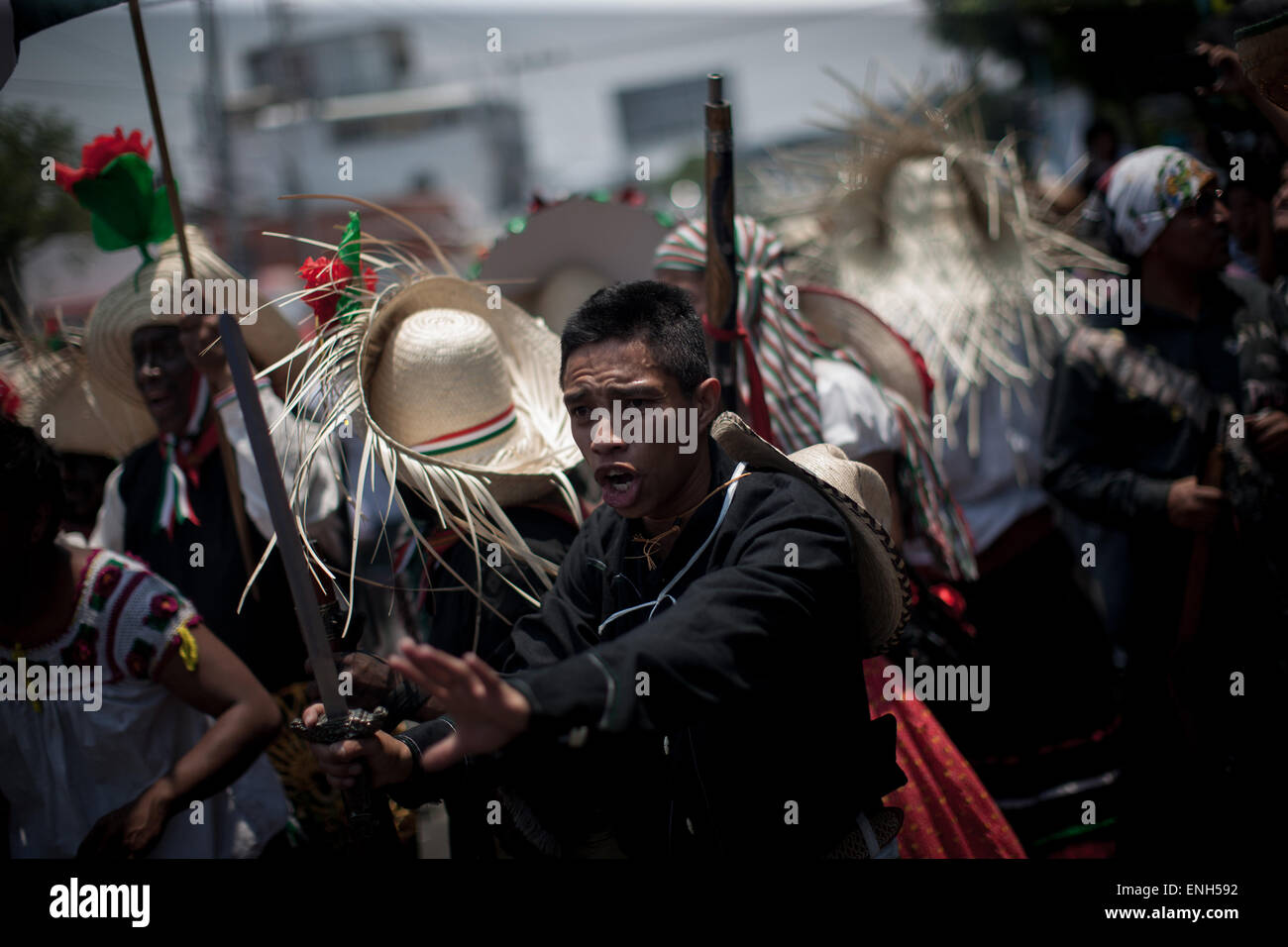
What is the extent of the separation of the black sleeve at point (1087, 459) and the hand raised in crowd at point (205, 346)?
2573 millimetres

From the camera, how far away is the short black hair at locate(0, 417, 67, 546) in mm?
2332

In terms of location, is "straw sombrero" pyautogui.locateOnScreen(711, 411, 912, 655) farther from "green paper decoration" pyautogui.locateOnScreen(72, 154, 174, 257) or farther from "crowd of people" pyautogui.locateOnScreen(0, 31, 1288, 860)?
"green paper decoration" pyautogui.locateOnScreen(72, 154, 174, 257)

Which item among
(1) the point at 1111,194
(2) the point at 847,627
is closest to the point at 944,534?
(1) the point at 1111,194

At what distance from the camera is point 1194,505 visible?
303 cm

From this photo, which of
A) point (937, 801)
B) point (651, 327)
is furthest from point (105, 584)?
point (937, 801)

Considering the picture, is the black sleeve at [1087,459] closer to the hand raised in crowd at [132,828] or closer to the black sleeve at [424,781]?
the black sleeve at [424,781]

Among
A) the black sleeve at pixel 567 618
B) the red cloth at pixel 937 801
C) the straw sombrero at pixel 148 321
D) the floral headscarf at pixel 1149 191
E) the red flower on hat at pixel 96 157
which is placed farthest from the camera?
the straw sombrero at pixel 148 321

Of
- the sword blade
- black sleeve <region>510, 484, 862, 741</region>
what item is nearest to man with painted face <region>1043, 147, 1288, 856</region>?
black sleeve <region>510, 484, 862, 741</region>

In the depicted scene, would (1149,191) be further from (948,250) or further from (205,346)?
(205,346)

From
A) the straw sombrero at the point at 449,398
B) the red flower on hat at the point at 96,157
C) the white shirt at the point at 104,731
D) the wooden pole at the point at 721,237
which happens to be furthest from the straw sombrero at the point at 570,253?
the white shirt at the point at 104,731

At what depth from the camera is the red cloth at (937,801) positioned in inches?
Result: 90.7

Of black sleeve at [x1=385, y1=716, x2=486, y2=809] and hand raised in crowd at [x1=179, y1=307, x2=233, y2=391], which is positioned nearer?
black sleeve at [x1=385, y1=716, x2=486, y2=809]

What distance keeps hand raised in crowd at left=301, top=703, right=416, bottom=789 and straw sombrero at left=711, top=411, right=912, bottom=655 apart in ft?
2.55
